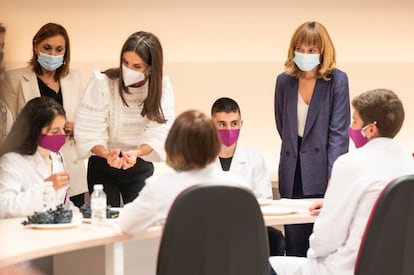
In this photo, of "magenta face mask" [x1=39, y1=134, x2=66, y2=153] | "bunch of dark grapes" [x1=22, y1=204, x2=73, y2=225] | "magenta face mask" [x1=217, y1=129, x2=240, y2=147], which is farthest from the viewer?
"magenta face mask" [x1=217, y1=129, x2=240, y2=147]

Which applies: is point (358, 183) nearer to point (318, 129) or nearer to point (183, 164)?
point (183, 164)

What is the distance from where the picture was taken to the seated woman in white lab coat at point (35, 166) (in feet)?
9.23

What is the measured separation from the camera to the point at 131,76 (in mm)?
3441

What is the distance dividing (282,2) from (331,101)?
1535 millimetres

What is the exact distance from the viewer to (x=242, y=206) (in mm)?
2094

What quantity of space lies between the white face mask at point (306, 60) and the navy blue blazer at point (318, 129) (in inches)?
4.7

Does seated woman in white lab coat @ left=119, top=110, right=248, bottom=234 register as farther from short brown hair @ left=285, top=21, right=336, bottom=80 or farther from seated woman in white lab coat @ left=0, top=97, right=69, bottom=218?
short brown hair @ left=285, top=21, right=336, bottom=80

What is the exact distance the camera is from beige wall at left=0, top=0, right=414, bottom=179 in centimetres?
464

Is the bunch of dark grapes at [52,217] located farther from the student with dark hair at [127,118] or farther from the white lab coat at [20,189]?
the student with dark hair at [127,118]

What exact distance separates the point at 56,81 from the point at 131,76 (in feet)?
1.71

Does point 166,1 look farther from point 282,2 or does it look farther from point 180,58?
point 282,2

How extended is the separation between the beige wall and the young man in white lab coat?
1.12 metres

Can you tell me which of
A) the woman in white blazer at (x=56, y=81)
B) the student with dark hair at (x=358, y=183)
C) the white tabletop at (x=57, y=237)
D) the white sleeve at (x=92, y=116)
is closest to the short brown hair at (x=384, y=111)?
the student with dark hair at (x=358, y=183)

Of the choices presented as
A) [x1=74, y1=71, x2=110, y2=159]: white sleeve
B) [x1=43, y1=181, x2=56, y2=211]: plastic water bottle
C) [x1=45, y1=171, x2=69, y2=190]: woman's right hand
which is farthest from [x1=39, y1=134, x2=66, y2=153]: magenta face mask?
[x1=74, y1=71, x2=110, y2=159]: white sleeve
